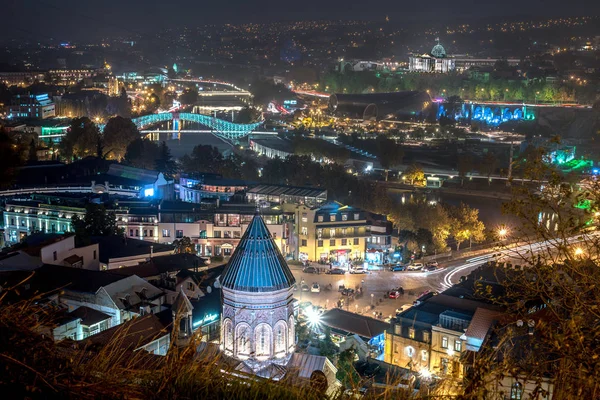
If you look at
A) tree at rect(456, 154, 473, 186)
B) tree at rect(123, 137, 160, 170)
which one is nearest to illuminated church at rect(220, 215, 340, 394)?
tree at rect(123, 137, 160, 170)

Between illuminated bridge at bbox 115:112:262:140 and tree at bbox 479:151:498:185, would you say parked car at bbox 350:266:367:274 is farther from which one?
illuminated bridge at bbox 115:112:262:140

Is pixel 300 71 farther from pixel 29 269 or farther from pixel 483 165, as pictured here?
pixel 29 269

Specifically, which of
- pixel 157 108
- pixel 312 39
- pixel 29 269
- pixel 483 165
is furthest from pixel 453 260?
pixel 312 39

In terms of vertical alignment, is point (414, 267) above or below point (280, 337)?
below

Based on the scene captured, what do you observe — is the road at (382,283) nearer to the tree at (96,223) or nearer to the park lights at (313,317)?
the park lights at (313,317)

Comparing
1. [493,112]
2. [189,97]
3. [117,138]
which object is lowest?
[117,138]

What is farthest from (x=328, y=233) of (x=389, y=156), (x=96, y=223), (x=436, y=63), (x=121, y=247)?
Answer: (x=436, y=63)

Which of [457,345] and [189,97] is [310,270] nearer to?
[457,345]
